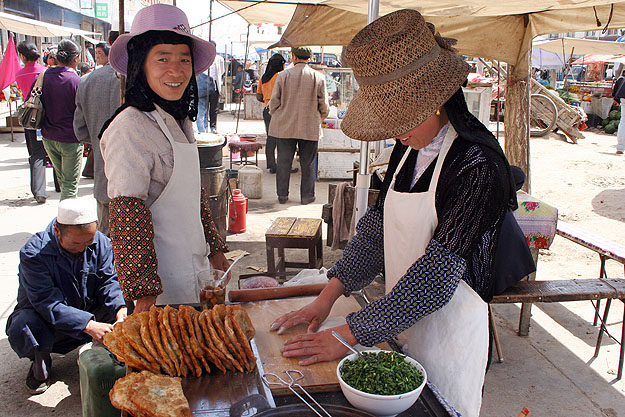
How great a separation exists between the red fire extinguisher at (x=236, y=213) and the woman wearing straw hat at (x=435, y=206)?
469 cm

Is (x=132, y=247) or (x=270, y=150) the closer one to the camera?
(x=132, y=247)

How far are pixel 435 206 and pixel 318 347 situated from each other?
58cm

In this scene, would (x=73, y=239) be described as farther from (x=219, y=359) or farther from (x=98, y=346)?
(x=219, y=359)

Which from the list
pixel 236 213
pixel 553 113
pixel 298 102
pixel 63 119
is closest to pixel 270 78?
pixel 298 102

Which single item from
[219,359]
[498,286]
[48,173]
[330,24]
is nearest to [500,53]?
[330,24]

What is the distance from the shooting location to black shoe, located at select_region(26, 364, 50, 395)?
10.6 ft

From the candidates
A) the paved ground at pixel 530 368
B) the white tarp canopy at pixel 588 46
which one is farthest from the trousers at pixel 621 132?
the paved ground at pixel 530 368

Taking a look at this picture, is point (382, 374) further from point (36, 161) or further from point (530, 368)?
point (36, 161)

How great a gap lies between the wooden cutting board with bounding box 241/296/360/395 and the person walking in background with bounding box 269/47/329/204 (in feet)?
17.4

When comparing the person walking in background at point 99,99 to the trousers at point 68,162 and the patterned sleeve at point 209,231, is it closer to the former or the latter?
the trousers at point 68,162

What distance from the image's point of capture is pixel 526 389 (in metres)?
3.50

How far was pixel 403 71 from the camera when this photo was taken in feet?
4.99

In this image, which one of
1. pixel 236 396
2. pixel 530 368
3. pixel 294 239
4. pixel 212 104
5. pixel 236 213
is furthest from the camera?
pixel 212 104

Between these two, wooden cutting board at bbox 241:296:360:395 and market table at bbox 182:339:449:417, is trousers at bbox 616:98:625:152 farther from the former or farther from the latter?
market table at bbox 182:339:449:417
